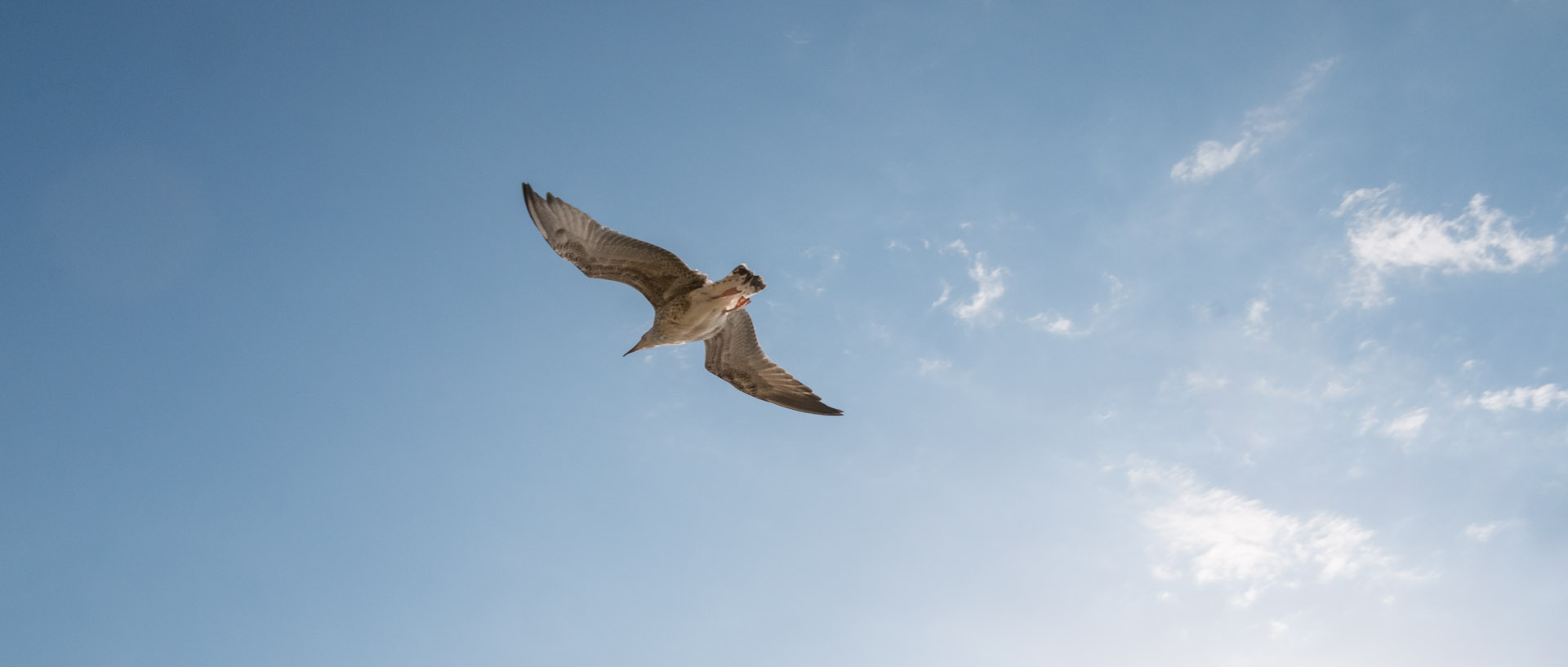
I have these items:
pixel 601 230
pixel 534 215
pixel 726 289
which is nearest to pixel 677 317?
pixel 726 289

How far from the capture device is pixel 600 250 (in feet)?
39.3

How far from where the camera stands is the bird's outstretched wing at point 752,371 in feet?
45.8

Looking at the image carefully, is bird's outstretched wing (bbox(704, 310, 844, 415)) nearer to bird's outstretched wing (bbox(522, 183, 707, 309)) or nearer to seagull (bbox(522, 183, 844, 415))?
seagull (bbox(522, 183, 844, 415))

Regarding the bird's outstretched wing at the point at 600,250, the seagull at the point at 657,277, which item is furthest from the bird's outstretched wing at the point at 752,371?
the bird's outstretched wing at the point at 600,250

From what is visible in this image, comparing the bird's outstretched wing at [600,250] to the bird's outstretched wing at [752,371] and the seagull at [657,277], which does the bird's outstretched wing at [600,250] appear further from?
the bird's outstretched wing at [752,371]

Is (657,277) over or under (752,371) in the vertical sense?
over

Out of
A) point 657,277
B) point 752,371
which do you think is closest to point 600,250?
point 657,277

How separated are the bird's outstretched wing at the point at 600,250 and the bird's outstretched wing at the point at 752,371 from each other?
6.08ft

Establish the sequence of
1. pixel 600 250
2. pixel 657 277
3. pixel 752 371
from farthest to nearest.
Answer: pixel 752 371
pixel 657 277
pixel 600 250

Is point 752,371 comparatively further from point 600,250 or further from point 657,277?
point 600,250

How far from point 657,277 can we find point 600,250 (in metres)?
0.95

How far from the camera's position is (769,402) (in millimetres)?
14547

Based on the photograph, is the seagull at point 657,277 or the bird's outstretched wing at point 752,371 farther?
the bird's outstretched wing at point 752,371

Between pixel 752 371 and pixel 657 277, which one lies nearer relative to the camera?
pixel 657 277
